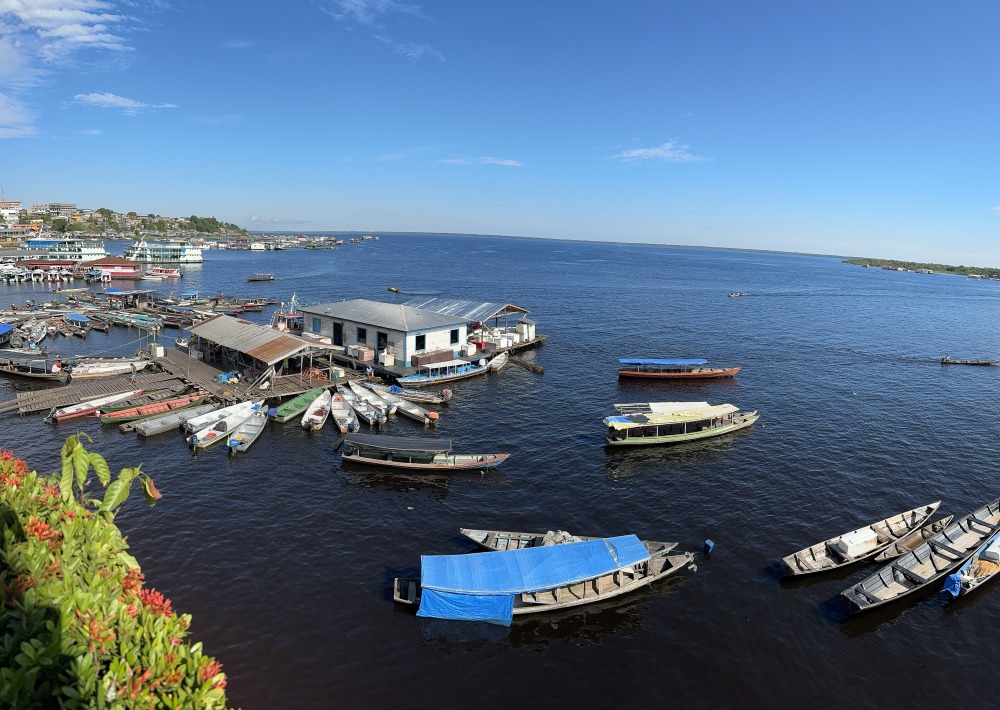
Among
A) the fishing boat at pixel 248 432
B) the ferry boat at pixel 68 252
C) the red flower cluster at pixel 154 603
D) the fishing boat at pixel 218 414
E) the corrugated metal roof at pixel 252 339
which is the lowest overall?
the fishing boat at pixel 248 432

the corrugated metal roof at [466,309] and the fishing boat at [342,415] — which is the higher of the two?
the corrugated metal roof at [466,309]

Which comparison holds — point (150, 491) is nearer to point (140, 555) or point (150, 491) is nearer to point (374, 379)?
point (140, 555)

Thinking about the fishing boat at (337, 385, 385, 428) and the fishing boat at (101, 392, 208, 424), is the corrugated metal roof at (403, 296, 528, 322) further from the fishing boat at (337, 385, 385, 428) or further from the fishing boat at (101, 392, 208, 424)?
the fishing boat at (101, 392, 208, 424)

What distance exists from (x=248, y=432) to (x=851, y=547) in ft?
135

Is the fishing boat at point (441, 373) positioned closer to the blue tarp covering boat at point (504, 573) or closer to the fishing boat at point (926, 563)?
the blue tarp covering boat at point (504, 573)

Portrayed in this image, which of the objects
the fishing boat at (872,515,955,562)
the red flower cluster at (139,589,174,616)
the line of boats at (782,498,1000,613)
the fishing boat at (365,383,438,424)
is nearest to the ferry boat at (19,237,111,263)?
the fishing boat at (365,383,438,424)

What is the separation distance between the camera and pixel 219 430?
44.5 meters

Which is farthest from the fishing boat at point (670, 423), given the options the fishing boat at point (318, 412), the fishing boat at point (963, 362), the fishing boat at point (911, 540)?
A: the fishing boat at point (963, 362)

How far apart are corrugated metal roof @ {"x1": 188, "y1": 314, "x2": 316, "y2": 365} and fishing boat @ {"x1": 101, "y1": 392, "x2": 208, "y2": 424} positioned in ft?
20.9

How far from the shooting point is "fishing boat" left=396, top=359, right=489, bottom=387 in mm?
59656

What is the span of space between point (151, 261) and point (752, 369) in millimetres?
177252

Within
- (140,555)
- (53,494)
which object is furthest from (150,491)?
(140,555)

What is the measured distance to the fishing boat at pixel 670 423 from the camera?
46781 millimetres

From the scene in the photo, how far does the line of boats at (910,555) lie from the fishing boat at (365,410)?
105 feet
